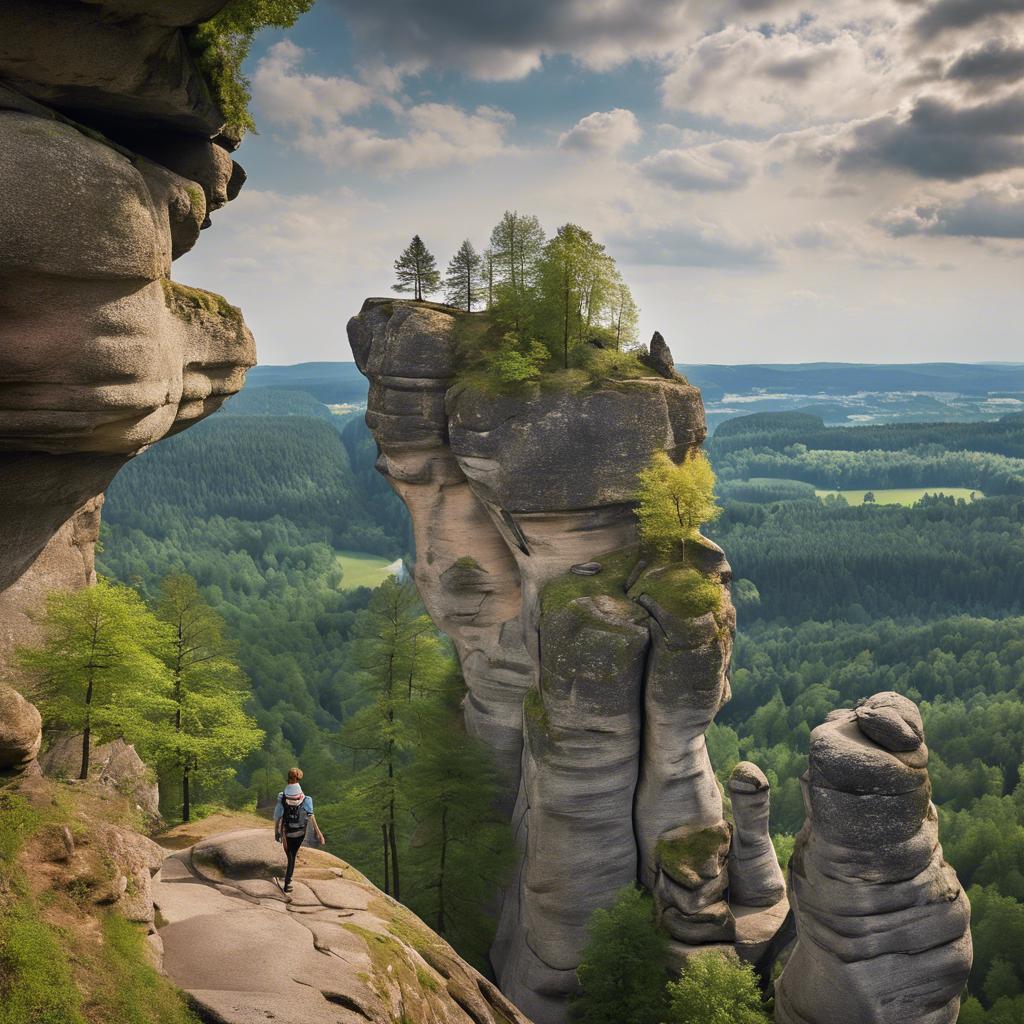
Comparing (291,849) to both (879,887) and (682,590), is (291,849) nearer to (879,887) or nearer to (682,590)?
(879,887)

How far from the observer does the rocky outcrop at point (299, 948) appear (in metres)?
13.1

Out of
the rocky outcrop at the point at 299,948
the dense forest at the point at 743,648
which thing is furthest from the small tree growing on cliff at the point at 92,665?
the dense forest at the point at 743,648

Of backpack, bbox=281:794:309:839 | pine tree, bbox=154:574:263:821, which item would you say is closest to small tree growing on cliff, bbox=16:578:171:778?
pine tree, bbox=154:574:263:821

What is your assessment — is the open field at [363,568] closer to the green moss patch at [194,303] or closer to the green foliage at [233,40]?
the green moss patch at [194,303]

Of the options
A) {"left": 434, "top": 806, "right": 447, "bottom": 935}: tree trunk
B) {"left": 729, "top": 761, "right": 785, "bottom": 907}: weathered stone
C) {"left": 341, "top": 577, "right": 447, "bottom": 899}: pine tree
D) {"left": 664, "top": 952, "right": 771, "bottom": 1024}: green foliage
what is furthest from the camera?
{"left": 341, "top": 577, "right": 447, "bottom": 899}: pine tree

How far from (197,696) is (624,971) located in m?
16.9

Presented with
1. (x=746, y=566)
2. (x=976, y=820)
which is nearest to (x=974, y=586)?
(x=746, y=566)

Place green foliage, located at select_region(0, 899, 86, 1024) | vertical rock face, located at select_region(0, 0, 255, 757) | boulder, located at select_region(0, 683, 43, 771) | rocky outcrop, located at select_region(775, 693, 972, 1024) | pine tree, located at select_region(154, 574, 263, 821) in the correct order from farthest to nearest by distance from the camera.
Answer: pine tree, located at select_region(154, 574, 263, 821), rocky outcrop, located at select_region(775, 693, 972, 1024), boulder, located at select_region(0, 683, 43, 771), vertical rock face, located at select_region(0, 0, 255, 757), green foliage, located at select_region(0, 899, 86, 1024)

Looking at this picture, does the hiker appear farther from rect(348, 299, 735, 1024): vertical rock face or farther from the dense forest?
the dense forest

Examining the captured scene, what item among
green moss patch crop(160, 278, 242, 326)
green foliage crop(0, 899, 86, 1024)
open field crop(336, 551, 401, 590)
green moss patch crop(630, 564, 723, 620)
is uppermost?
green moss patch crop(160, 278, 242, 326)

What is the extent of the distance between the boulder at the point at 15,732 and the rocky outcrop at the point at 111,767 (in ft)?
25.1

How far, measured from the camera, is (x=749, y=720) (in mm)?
82562

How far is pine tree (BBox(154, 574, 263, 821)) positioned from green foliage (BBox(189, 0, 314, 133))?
626 inches

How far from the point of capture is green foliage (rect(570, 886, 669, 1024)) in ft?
85.6
